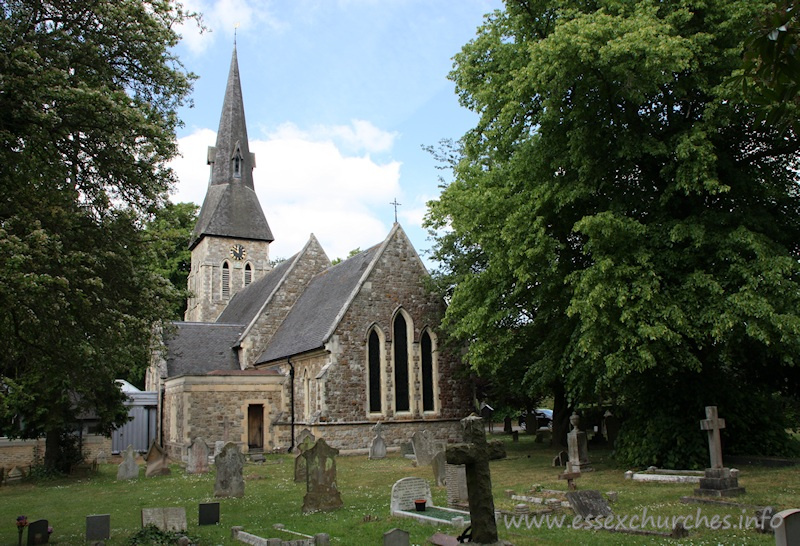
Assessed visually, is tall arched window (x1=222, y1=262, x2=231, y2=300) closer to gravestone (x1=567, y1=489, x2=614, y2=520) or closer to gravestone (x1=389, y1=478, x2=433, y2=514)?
gravestone (x1=389, y1=478, x2=433, y2=514)

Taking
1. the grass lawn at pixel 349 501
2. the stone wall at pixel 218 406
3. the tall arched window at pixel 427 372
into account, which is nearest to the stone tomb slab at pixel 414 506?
the grass lawn at pixel 349 501

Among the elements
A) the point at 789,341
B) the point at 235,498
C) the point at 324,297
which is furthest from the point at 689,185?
the point at 324,297

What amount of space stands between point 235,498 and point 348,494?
230 centimetres

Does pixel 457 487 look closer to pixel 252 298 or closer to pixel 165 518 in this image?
pixel 165 518

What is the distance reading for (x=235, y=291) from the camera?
39156 mm

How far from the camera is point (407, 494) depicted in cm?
1058

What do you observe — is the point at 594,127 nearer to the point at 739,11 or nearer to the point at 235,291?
the point at 739,11

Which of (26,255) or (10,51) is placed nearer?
(26,255)

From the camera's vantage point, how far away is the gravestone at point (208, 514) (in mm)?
10062

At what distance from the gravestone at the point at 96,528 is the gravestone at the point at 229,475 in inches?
182

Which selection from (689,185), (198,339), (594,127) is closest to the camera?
(689,185)

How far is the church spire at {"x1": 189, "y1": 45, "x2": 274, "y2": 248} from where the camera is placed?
38.7 metres

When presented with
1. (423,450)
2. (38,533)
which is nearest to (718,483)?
(423,450)

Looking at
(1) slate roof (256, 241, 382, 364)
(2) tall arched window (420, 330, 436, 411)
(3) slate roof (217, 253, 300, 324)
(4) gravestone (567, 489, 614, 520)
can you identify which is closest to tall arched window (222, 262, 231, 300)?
(3) slate roof (217, 253, 300, 324)
